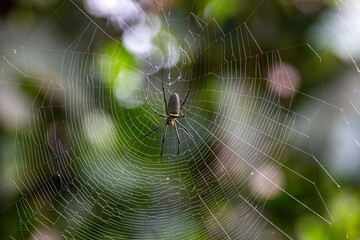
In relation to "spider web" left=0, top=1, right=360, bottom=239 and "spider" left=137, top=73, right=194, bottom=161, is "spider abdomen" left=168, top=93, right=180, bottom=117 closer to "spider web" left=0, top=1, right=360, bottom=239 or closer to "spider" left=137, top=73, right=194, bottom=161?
"spider" left=137, top=73, right=194, bottom=161

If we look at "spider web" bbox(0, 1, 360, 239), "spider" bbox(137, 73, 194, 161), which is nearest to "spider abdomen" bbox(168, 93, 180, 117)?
"spider" bbox(137, 73, 194, 161)

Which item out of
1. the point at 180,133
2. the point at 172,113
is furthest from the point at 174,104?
the point at 180,133

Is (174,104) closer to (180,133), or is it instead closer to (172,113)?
(172,113)

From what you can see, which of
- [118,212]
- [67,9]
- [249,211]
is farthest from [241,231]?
[67,9]

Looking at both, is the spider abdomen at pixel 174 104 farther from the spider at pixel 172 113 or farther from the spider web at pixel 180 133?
the spider web at pixel 180 133

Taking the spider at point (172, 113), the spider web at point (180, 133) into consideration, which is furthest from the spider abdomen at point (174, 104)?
the spider web at point (180, 133)

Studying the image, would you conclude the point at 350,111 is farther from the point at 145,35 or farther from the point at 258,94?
the point at 145,35

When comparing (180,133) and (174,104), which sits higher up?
(174,104)

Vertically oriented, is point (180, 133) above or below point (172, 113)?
below

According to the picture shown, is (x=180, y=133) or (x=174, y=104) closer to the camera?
(x=174, y=104)
